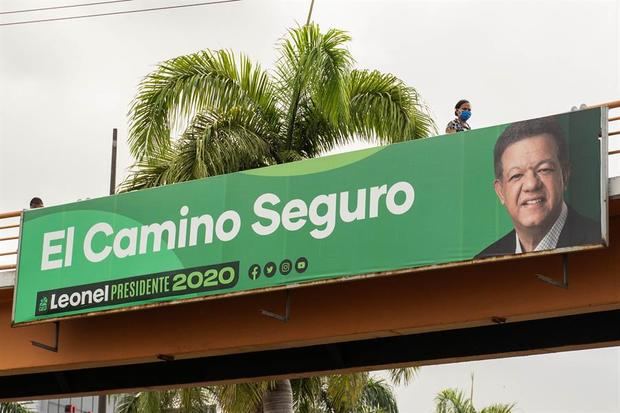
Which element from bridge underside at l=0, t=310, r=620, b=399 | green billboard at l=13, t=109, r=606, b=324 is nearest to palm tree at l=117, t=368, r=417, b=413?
bridge underside at l=0, t=310, r=620, b=399

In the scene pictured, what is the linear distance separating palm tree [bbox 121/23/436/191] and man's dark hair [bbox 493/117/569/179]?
25.6 ft

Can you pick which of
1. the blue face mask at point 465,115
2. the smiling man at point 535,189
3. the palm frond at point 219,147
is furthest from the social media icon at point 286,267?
the palm frond at point 219,147

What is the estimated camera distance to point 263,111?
2494cm

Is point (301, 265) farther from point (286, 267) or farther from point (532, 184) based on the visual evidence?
point (532, 184)

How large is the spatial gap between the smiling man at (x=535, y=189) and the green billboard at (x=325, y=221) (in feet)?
0.04

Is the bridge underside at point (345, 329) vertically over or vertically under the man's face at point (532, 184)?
under

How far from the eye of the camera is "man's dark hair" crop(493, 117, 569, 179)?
15.6m

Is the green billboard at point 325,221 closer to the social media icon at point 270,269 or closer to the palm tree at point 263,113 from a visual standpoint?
the social media icon at point 270,269

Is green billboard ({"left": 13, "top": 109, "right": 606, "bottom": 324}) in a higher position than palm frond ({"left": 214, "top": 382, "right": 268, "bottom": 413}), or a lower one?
higher

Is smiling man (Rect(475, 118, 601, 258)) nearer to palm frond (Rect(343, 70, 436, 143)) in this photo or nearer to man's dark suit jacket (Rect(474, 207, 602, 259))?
man's dark suit jacket (Rect(474, 207, 602, 259))

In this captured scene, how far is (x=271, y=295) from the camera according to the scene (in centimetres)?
1902

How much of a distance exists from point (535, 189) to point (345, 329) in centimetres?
382

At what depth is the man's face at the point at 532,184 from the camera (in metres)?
15.6

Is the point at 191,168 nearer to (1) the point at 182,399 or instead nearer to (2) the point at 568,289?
(1) the point at 182,399
